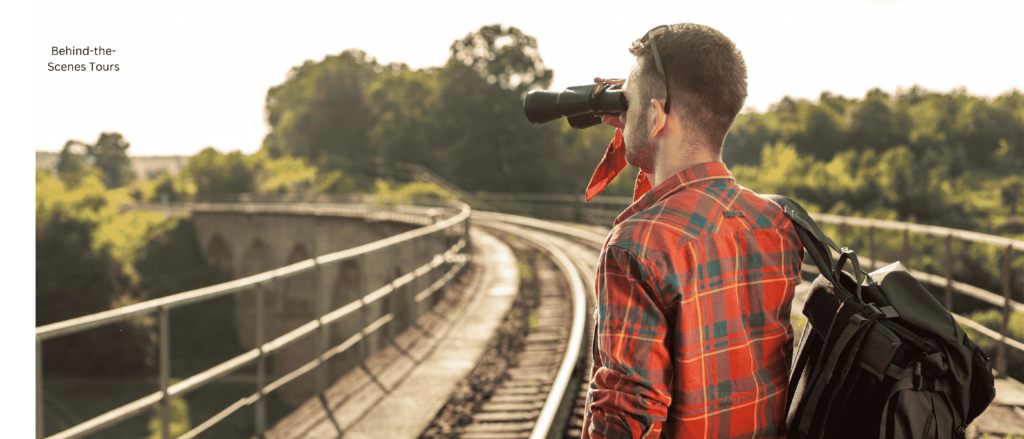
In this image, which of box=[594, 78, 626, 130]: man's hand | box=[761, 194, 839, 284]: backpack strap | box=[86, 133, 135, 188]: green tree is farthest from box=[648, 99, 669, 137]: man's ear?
box=[86, 133, 135, 188]: green tree

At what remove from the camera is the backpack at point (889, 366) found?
3.73 ft

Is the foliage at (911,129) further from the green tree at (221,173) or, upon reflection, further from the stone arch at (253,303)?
the green tree at (221,173)

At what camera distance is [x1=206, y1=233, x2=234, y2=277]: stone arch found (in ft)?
160

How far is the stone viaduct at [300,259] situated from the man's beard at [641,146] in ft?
56.9

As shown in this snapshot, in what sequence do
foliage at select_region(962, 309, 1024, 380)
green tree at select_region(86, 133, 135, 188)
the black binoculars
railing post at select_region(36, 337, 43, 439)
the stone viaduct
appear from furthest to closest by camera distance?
1. green tree at select_region(86, 133, 135, 188)
2. the stone viaduct
3. foliage at select_region(962, 309, 1024, 380)
4. railing post at select_region(36, 337, 43, 439)
5. the black binoculars

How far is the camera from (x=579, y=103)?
141 cm

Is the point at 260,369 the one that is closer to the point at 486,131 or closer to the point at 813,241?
the point at 813,241

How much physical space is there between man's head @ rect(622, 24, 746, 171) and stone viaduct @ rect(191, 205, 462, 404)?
1740 cm

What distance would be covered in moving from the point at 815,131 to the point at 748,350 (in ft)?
173

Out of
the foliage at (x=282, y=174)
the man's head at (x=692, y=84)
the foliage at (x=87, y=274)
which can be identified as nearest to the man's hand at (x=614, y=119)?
the man's head at (x=692, y=84)

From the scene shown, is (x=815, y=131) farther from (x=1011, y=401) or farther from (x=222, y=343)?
(x=1011, y=401)

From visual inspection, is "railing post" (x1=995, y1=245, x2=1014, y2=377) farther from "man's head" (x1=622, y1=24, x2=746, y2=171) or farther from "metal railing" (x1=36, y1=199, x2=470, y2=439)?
"metal railing" (x1=36, y1=199, x2=470, y2=439)

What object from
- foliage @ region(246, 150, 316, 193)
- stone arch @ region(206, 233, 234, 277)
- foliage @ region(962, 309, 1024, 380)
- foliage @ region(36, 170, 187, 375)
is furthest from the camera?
foliage @ region(246, 150, 316, 193)

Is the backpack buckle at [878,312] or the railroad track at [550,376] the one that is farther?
the railroad track at [550,376]
